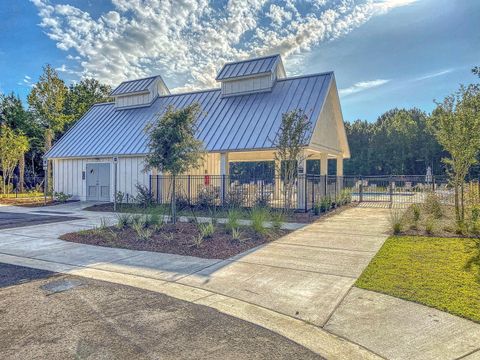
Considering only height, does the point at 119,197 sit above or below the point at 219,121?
below

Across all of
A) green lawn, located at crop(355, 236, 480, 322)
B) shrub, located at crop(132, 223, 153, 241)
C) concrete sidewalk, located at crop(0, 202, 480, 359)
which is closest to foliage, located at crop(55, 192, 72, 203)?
concrete sidewalk, located at crop(0, 202, 480, 359)

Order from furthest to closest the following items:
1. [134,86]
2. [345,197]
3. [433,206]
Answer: [134,86], [345,197], [433,206]

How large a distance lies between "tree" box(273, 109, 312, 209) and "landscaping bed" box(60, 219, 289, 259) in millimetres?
4185

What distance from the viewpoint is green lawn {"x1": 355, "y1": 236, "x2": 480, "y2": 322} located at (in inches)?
182

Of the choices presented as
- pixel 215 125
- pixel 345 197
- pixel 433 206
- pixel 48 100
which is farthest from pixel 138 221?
pixel 48 100

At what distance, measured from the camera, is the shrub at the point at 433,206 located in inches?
502

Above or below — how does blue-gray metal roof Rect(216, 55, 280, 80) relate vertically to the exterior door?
above

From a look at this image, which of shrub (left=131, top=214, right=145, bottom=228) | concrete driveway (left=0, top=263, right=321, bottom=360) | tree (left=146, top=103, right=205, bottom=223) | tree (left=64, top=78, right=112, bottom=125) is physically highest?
tree (left=64, top=78, right=112, bottom=125)

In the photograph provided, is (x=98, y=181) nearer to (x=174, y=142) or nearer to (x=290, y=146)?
(x=174, y=142)

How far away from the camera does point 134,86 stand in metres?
24.4

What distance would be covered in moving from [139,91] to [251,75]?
8597mm

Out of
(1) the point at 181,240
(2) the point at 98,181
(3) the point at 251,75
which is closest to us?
(1) the point at 181,240

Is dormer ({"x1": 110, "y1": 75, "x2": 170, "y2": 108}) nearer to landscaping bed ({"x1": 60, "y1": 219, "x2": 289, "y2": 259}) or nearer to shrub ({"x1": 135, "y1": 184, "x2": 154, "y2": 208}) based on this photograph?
shrub ({"x1": 135, "y1": 184, "x2": 154, "y2": 208})

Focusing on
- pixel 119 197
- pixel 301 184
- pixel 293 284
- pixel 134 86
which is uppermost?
pixel 134 86
